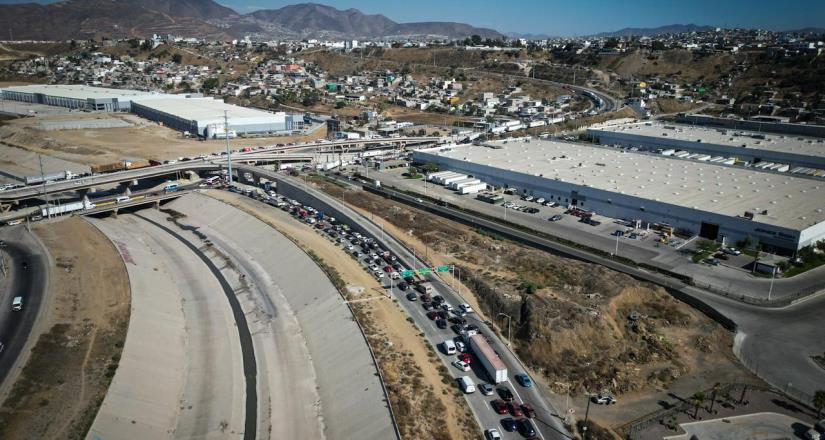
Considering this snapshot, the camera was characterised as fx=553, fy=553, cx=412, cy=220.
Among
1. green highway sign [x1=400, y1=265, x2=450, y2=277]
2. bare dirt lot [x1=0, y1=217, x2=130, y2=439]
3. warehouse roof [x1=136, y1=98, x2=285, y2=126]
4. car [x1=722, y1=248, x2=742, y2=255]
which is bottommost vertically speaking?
bare dirt lot [x1=0, y1=217, x2=130, y2=439]

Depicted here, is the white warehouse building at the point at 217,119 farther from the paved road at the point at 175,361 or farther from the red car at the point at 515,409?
the red car at the point at 515,409

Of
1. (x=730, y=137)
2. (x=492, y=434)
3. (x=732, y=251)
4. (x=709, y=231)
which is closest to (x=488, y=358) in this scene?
(x=492, y=434)

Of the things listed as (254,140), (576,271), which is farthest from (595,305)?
(254,140)

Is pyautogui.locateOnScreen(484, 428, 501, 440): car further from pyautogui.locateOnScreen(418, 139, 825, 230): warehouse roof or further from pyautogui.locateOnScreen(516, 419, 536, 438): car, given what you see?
pyautogui.locateOnScreen(418, 139, 825, 230): warehouse roof

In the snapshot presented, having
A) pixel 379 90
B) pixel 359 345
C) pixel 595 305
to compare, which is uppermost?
pixel 379 90

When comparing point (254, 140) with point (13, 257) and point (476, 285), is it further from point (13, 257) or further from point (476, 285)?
point (476, 285)

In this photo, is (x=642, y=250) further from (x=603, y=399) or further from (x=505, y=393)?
(x=505, y=393)

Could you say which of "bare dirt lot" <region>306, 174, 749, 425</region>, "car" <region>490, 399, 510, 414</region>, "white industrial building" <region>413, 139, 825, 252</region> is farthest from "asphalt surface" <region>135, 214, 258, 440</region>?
"white industrial building" <region>413, 139, 825, 252</region>
